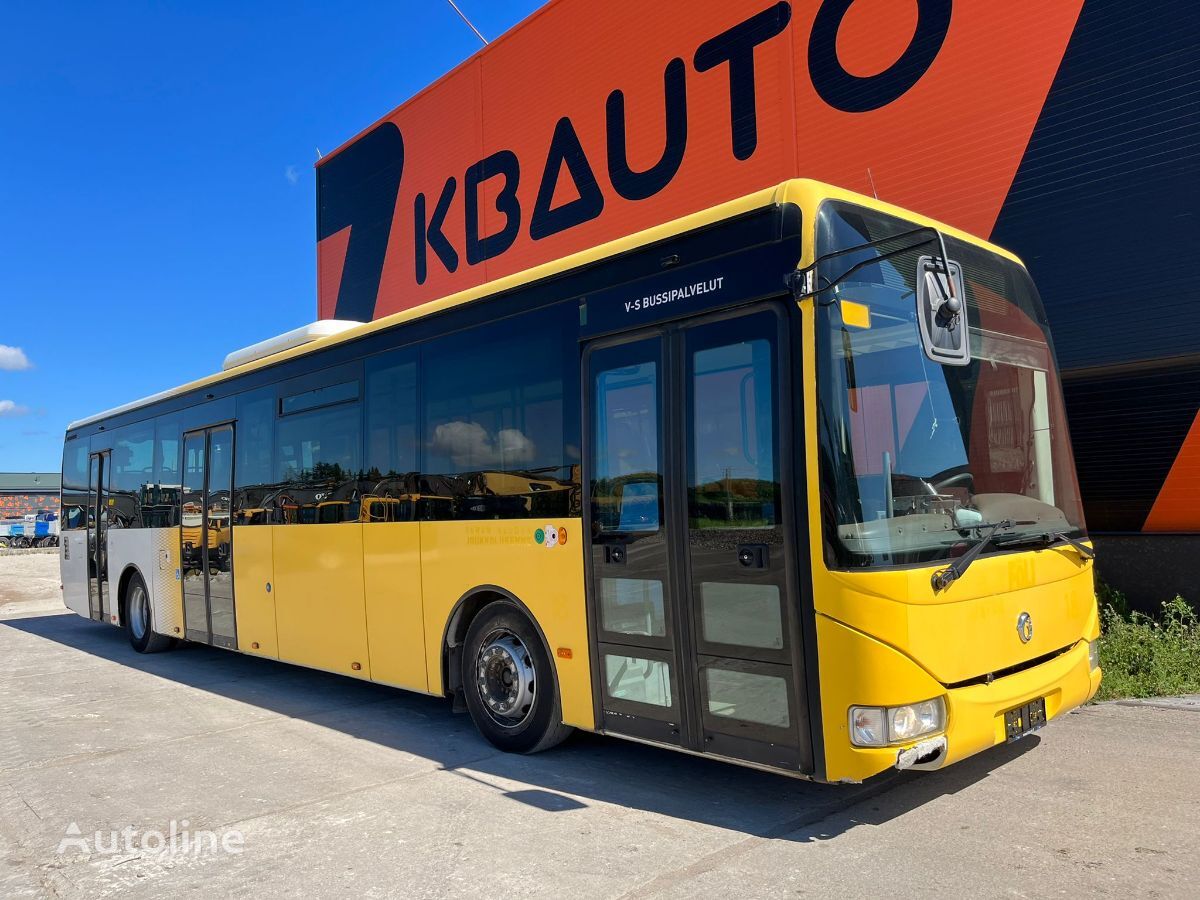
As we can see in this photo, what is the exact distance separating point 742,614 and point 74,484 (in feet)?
42.1

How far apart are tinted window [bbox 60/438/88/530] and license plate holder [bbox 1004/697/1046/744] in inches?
516

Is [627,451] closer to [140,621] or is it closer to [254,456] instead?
[254,456]

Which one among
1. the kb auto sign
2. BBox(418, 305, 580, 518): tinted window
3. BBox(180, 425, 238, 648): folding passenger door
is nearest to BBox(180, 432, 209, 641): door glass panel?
BBox(180, 425, 238, 648): folding passenger door

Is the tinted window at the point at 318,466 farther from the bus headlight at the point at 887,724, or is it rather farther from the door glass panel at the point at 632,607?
the bus headlight at the point at 887,724

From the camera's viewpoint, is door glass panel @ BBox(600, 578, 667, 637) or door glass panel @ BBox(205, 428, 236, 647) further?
door glass panel @ BBox(205, 428, 236, 647)

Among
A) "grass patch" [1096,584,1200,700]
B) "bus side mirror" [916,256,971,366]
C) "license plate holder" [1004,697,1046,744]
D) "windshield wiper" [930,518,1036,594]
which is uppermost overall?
"bus side mirror" [916,256,971,366]

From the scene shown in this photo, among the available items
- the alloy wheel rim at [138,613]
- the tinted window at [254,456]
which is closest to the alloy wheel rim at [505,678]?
the tinted window at [254,456]

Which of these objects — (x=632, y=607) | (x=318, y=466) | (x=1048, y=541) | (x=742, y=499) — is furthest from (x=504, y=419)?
(x=1048, y=541)

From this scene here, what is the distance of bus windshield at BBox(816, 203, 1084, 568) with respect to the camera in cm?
422

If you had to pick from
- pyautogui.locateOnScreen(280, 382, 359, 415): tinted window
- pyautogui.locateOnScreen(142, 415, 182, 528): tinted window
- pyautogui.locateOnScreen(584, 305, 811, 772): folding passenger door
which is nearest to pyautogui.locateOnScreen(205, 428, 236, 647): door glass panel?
pyautogui.locateOnScreen(142, 415, 182, 528): tinted window

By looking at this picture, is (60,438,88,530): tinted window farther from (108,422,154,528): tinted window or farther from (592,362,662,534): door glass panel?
(592,362,662,534): door glass panel

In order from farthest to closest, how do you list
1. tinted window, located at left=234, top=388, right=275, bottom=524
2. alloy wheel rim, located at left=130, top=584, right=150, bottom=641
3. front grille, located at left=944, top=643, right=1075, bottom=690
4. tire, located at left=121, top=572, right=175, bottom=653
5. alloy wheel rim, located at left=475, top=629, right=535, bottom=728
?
alloy wheel rim, located at left=130, top=584, right=150, bottom=641 → tire, located at left=121, top=572, right=175, bottom=653 → tinted window, located at left=234, top=388, right=275, bottom=524 → alloy wheel rim, located at left=475, top=629, right=535, bottom=728 → front grille, located at left=944, top=643, right=1075, bottom=690

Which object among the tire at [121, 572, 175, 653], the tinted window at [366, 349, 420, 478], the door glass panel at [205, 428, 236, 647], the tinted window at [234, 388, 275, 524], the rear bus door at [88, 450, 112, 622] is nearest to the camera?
the tinted window at [366, 349, 420, 478]

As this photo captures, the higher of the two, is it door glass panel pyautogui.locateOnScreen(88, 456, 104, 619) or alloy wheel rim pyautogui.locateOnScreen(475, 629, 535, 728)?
door glass panel pyautogui.locateOnScreen(88, 456, 104, 619)
